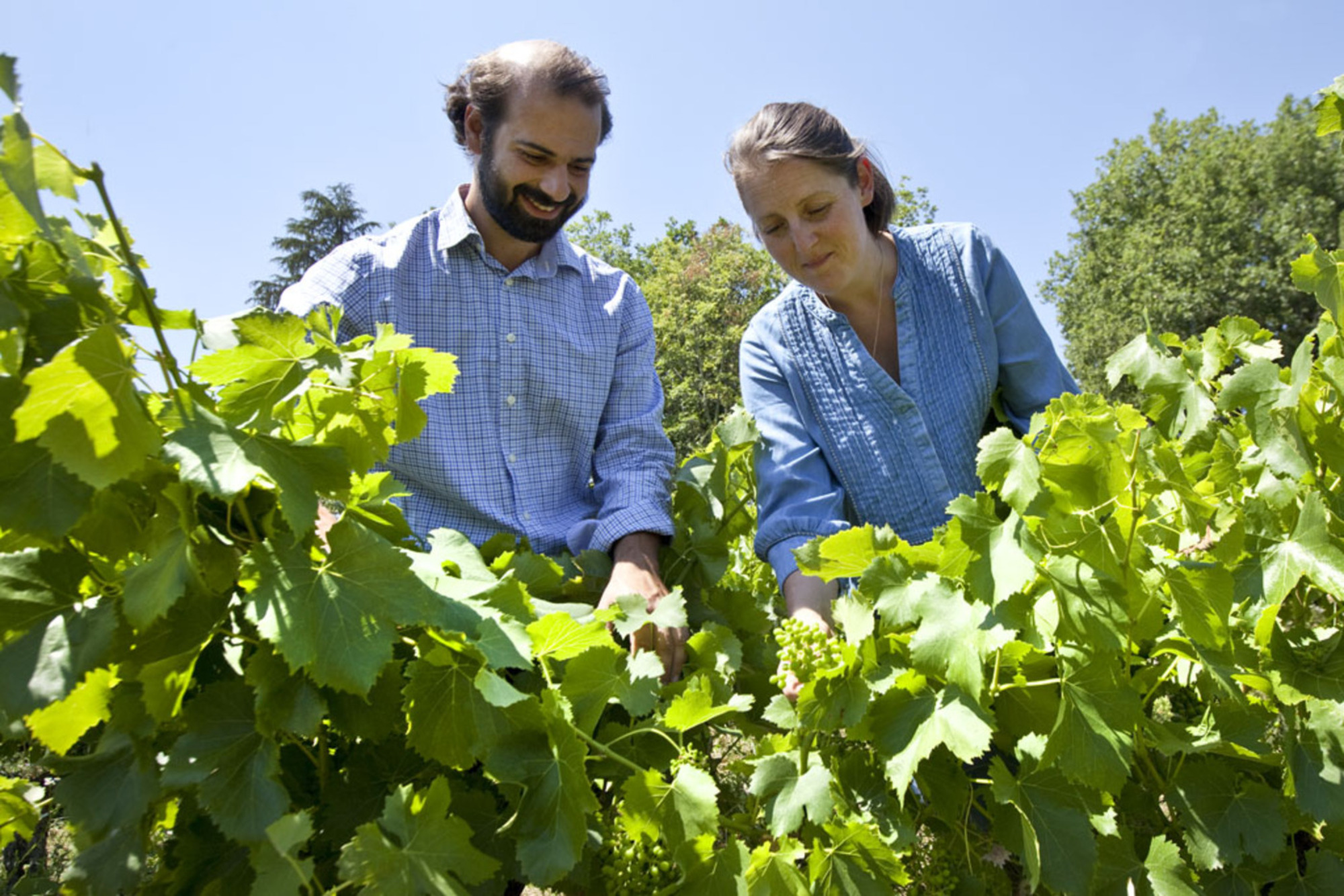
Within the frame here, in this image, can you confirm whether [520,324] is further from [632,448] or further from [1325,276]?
[1325,276]

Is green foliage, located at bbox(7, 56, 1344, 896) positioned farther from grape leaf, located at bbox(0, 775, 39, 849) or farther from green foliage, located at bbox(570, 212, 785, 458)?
green foliage, located at bbox(570, 212, 785, 458)

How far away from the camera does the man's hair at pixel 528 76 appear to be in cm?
247

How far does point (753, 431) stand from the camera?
2.24m

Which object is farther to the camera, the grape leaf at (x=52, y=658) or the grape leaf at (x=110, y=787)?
the grape leaf at (x=110, y=787)

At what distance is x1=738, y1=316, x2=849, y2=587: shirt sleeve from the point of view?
214 cm

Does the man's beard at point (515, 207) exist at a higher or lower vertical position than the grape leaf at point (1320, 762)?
higher

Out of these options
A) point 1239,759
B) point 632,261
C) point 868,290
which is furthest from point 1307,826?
point 632,261

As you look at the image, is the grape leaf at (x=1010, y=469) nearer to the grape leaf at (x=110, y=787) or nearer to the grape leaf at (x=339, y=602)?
the grape leaf at (x=339, y=602)

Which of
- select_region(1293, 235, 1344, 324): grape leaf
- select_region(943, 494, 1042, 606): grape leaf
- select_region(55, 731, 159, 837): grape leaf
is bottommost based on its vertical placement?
select_region(55, 731, 159, 837): grape leaf

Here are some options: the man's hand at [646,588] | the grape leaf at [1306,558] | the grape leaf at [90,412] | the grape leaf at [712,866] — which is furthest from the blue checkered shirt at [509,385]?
the grape leaf at [90,412]

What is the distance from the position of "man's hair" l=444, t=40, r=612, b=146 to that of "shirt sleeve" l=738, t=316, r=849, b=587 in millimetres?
762

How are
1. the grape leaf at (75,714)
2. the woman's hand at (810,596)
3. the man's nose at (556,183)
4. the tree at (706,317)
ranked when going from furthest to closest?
the tree at (706,317) < the man's nose at (556,183) < the woman's hand at (810,596) < the grape leaf at (75,714)

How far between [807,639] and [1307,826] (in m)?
0.77

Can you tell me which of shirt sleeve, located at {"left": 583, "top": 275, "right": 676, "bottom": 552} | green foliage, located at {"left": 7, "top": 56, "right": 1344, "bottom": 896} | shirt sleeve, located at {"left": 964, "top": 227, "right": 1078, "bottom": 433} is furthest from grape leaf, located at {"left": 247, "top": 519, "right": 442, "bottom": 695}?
shirt sleeve, located at {"left": 964, "top": 227, "right": 1078, "bottom": 433}
